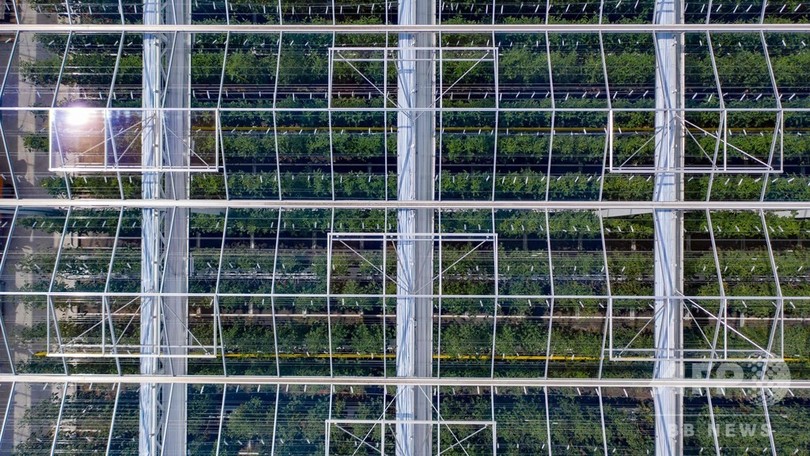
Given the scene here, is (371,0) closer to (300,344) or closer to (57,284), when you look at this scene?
(300,344)

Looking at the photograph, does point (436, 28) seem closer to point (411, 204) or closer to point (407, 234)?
point (411, 204)

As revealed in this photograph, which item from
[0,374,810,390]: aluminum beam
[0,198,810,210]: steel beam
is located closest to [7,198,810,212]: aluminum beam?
[0,198,810,210]: steel beam

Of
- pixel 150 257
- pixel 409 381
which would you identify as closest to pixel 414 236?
pixel 409 381

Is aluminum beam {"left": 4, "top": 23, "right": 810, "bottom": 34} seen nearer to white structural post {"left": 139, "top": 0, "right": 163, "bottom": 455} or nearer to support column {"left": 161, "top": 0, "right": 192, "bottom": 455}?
white structural post {"left": 139, "top": 0, "right": 163, "bottom": 455}

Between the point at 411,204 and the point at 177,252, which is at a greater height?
the point at 411,204

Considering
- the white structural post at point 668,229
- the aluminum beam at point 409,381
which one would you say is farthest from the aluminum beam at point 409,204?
the aluminum beam at point 409,381

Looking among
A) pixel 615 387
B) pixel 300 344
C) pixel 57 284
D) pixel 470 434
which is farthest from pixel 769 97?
pixel 57 284
